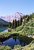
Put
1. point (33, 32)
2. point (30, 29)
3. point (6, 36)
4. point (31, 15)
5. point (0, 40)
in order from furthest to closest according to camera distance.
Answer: point (31, 15) < point (30, 29) < point (33, 32) < point (6, 36) < point (0, 40)

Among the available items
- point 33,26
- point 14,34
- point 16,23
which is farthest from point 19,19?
point 14,34

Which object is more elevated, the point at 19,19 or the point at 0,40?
the point at 19,19

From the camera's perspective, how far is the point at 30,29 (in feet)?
158

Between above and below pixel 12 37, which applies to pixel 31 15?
above

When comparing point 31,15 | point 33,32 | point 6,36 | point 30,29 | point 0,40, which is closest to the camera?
point 0,40

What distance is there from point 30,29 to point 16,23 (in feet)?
64.6

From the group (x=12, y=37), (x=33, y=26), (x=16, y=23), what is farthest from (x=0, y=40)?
(x=16, y=23)

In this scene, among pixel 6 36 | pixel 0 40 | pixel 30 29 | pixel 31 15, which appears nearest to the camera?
pixel 0 40

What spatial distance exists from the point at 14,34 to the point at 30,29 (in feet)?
19.0

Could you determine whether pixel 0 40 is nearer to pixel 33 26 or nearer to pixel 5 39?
pixel 5 39

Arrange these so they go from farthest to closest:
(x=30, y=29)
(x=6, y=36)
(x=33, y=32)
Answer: (x=30, y=29) → (x=33, y=32) → (x=6, y=36)

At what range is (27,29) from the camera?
160 ft

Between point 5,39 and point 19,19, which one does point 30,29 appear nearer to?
point 5,39

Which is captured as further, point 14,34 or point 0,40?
point 14,34
